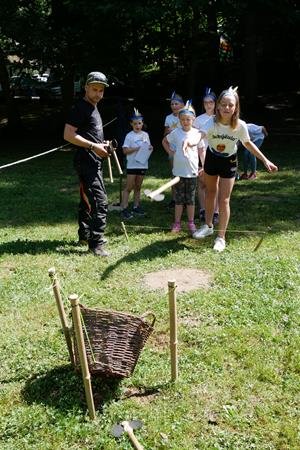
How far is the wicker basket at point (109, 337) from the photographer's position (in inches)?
139

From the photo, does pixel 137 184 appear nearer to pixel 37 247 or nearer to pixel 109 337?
pixel 37 247

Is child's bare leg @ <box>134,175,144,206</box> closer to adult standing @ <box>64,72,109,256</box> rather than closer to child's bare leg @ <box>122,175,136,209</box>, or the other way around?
child's bare leg @ <box>122,175,136,209</box>

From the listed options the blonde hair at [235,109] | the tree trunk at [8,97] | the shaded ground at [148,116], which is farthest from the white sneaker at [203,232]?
the tree trunk at [8,97]

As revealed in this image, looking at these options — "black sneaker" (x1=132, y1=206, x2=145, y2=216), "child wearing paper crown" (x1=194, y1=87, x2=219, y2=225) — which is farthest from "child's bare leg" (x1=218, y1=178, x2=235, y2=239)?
"black sneaker" (x1=132, y1=206, x2=145, y2=216)

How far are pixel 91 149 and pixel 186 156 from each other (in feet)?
4.23

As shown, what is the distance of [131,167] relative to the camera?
25.4 feet

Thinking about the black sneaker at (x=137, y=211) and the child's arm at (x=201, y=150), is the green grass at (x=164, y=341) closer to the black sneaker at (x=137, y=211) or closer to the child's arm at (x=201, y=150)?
the black sneaker at (x=137, y=211)

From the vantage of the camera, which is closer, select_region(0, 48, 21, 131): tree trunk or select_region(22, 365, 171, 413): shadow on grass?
select_region(22, 365, 171, 413): shadow on grass

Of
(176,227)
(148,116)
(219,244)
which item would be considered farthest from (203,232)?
(148,116)

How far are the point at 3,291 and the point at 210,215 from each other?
2.77 metres

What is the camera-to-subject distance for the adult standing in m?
5.96

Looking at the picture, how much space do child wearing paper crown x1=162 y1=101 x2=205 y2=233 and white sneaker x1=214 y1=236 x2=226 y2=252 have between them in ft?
1.94

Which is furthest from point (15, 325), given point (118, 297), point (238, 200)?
point (238, 200)

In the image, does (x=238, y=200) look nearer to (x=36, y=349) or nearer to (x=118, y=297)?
(x=118, y=297)
